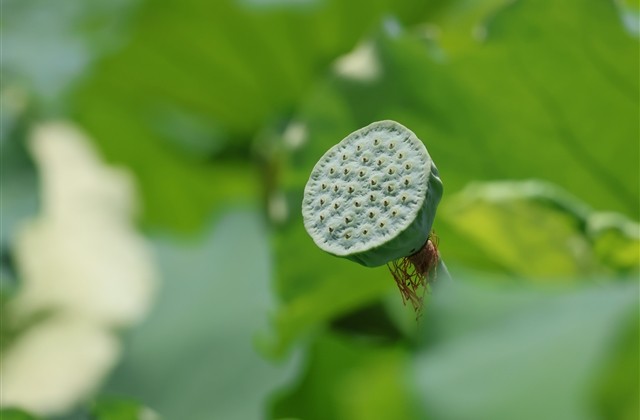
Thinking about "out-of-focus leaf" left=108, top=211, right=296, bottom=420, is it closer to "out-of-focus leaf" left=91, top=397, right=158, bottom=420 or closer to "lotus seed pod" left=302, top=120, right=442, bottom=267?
"out-of-focus leaf" left=91, top=397, right=158, bottom=420

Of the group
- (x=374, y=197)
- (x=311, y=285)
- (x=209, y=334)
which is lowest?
(x=209, y=334)

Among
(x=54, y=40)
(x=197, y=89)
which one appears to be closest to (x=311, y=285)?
(x=197, y=89)

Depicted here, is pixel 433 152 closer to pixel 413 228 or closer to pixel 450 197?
pixel 450 197

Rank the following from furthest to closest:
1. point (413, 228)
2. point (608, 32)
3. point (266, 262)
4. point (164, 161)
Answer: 1. point (164, 161)
2. point (266, 262)
3. point (608, 32)
4. point (413, 228)

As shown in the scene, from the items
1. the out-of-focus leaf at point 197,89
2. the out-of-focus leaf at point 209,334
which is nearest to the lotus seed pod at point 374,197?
the out-of-focus leaf at point 209,334

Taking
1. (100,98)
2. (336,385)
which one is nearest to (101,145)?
(100,98)

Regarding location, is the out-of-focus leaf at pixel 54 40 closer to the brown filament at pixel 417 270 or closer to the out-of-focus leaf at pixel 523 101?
the out-of-focus leaf at pixel 523 101

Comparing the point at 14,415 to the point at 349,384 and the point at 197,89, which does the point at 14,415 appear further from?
the point at 197,89
